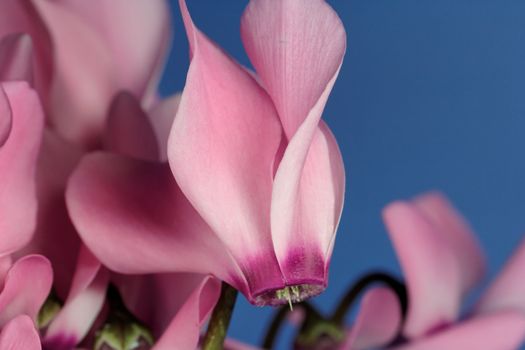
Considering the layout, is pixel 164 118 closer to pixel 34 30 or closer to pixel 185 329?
pixel 34 30

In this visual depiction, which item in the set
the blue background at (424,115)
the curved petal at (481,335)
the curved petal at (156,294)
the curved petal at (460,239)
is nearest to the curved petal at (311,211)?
the curved petal at (156,294)

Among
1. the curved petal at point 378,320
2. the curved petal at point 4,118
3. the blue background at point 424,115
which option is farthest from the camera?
the blue background at point 424,115

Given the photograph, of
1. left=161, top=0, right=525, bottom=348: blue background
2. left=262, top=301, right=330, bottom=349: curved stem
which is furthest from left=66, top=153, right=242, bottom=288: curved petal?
left=161, top=0, right=525, bottom=348: blue background

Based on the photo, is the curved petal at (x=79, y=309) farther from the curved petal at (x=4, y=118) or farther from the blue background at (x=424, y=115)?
the blue background at (x=424, y=115)

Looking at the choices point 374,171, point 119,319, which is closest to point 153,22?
point 119,319

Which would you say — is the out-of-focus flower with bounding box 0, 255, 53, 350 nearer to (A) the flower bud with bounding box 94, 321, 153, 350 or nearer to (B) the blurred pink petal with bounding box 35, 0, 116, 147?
(A) the flower bud with bounding box 94, 321, 153, 350

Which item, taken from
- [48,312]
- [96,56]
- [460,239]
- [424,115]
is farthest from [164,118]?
[424,115]

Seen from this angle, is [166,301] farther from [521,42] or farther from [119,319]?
[521,42]
